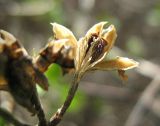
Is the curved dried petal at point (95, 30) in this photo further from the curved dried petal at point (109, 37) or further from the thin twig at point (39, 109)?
the thin twig at point (39, 109)

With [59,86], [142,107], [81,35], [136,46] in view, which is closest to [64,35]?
[59,86]

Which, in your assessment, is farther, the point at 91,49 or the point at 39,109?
the point at 91,49

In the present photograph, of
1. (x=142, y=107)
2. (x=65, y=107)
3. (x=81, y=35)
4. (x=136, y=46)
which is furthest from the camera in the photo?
(x=136, y=46)

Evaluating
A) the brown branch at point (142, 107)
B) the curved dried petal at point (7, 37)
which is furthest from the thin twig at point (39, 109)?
the brown branch at point (142, 107)

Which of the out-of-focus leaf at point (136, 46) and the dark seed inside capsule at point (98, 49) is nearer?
the dark seed inside capsule at point (98, 49)

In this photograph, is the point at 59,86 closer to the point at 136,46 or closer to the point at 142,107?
the point at 142,107

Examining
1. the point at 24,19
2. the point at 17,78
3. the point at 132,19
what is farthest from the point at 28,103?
the point at 132,19

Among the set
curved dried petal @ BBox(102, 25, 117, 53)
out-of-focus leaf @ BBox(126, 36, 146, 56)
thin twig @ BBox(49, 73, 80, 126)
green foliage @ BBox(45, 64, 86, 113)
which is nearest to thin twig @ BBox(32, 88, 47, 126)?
thin twig @ BBox(49, 73, 80, 126)
